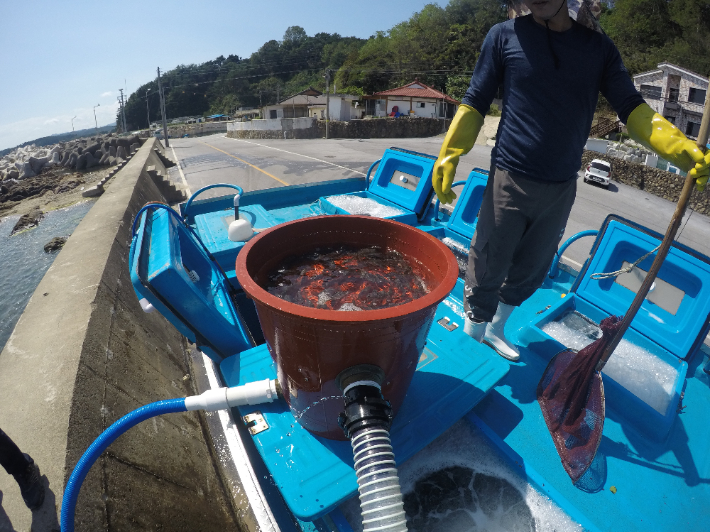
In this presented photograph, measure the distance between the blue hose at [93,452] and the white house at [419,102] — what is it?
1719 inches

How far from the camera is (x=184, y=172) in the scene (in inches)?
646

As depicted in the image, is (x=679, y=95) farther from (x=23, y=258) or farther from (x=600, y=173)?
(x=23, y=258)

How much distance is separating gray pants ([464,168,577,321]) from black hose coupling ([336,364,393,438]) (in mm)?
1235

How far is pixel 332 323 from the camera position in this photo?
4.11 feet

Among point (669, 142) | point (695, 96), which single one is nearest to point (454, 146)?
point (669, 142)

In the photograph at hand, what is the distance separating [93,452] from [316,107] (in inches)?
1924

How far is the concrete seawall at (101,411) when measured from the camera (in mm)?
1636

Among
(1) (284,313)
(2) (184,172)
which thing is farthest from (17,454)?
(2) (184,172)

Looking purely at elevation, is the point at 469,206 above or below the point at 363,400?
above

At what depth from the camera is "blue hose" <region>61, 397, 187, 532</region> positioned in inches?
50.5

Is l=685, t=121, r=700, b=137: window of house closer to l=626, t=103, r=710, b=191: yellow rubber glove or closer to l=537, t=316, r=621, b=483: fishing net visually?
l=626, t=103, r=710, b=191: yellow rubber glove

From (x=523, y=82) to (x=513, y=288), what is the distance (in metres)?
1.26

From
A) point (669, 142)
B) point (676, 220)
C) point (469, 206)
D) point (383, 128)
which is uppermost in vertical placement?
point (383, 128)

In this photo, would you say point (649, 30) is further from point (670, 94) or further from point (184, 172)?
point (184, 172)
